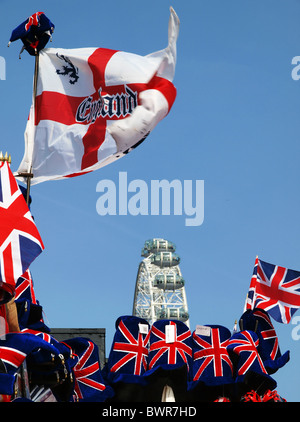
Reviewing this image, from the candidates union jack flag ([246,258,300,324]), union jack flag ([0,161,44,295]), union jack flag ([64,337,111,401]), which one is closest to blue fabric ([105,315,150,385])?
union jack flag ([64,337,111,401])

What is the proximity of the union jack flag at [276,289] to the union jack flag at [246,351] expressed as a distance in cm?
288

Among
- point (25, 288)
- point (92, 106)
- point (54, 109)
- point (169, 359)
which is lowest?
point (169, 359)

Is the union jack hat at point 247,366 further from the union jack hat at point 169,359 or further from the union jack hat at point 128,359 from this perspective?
the union jack hat at point 128,359

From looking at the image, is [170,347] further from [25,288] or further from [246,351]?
[25,288]

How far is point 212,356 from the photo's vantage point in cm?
1989

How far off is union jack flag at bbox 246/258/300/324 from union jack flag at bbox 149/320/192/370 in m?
3.59

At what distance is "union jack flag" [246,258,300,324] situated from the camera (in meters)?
23.0

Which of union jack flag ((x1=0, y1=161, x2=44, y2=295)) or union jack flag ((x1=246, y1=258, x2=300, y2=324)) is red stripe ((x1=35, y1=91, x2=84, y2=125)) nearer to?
union jack flag ((x1=0, y1=161, x2=44, y2=295))

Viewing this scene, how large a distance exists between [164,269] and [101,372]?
49.5 meters

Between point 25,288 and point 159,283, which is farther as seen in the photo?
point 159,283

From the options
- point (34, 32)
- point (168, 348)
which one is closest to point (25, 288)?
point (168, 348)

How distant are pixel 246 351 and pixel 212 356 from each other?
2.62 ft
